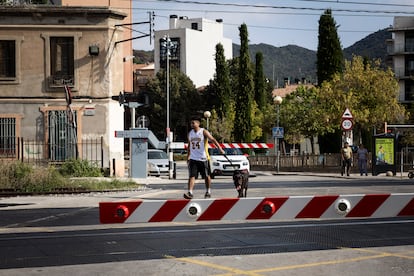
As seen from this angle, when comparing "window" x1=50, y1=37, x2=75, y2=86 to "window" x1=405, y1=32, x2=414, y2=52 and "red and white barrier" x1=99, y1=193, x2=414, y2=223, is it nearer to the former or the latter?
"red and white barrier" x1=99, y1=193, x2=414, y2=223

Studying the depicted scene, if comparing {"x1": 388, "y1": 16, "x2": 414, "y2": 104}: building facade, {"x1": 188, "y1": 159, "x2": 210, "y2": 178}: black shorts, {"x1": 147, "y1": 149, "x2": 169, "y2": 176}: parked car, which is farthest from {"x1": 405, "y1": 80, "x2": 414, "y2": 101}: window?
{"x1": 188, "y1": 159, "x2": 210, "y2": 178}: black shorts

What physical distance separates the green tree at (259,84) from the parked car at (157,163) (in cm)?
3444

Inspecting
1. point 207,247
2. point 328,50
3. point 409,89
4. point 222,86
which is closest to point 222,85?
point 222,86

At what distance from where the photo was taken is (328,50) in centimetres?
4716

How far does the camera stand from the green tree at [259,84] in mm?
69000

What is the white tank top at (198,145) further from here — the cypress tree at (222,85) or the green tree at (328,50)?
the cypress tree at (222,85)

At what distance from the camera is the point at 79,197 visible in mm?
20031

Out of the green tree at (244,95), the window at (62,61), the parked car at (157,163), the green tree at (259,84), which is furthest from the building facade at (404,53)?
the window at (62,61)

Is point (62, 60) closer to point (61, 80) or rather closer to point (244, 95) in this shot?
point (61, 80)

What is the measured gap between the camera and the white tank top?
14633 mm

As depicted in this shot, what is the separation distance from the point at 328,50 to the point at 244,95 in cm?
1727

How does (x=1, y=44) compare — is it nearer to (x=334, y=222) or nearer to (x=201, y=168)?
(x=201, y=168)

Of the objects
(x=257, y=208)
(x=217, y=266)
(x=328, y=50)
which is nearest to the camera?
(x=257, y=208)

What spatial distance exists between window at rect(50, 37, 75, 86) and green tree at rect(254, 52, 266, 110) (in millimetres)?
41278
